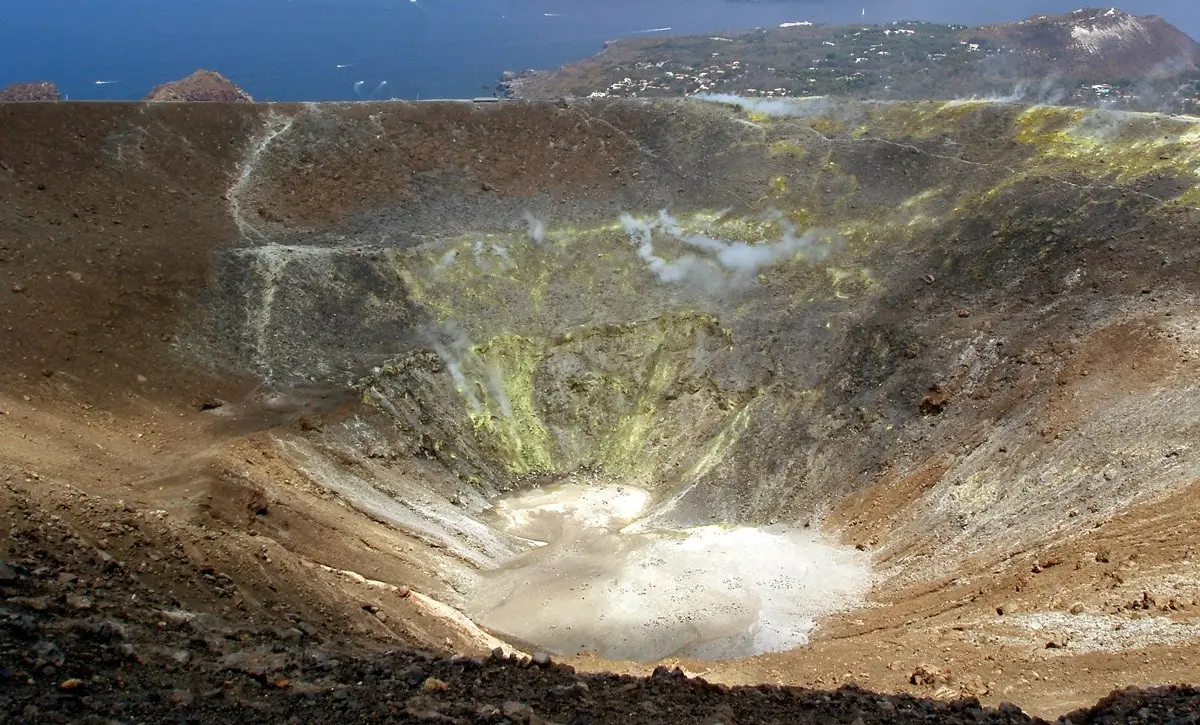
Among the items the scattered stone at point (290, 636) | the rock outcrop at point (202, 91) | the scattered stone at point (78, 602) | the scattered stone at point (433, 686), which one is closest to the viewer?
the scattered stone at point (433, 686)

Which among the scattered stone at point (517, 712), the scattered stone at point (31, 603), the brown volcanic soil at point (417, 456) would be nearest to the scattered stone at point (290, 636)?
the brown volcanic soil at point (417, 456)

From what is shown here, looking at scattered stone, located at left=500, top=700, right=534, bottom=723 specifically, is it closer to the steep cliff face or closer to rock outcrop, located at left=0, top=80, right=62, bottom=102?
rock outcrop, located at left=0, top=80, right=62, bottom=102

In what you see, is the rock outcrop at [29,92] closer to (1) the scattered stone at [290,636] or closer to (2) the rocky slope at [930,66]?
(2) the rocky slope at [930,66]

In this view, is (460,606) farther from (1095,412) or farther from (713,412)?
(1095,412)

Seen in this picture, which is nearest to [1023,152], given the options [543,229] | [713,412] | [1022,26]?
[713,412]

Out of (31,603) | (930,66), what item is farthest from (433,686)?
(930,66)

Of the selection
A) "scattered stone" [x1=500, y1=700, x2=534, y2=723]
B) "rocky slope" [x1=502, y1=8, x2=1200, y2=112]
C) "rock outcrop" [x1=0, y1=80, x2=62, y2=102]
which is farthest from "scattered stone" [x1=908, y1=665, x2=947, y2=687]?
"rock outcrop" [x1=0, y1=80, x2=62, y2=102]

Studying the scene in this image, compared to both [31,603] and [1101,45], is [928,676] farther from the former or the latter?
[1101,45]
